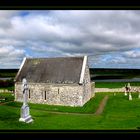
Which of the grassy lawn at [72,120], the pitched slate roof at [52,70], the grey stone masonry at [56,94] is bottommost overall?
the grassy lawn at [72,120]

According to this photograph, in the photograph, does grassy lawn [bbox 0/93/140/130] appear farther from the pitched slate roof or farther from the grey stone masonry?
the pitched slate roof

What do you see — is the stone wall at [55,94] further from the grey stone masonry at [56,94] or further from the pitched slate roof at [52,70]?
the pitched slate roof at [52,70]

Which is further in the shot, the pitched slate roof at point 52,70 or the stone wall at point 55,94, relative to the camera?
the pitched slate roof at point 52,70

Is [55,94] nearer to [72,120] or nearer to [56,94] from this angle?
[56,94]

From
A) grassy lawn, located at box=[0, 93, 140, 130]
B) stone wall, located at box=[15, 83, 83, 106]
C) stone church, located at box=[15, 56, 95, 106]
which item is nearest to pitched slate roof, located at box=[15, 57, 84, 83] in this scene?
stone church, located at box=[15, 56, 95, 106]

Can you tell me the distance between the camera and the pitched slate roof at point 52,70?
32406 millimetres

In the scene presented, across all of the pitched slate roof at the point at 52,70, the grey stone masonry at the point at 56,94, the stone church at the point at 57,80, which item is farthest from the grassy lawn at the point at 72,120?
the pitched slate roof at the point at 52,70

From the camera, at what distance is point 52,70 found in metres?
34.0

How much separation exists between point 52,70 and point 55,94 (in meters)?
3.20

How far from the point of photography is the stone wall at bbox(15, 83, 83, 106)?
103 feet

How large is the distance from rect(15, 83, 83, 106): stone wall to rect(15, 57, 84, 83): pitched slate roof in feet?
2.07

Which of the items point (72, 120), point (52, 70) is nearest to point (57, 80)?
point (52, 70)
